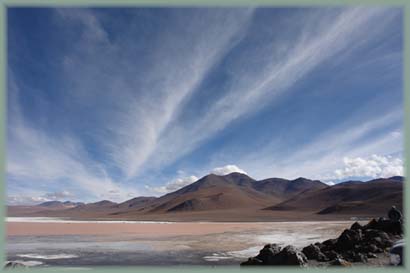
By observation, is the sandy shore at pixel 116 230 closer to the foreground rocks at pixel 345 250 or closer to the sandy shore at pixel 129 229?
the sandy shore at pixel 129 229

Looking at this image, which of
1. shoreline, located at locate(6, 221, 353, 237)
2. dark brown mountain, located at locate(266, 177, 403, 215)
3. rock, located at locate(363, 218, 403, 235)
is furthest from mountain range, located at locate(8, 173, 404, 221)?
rock, located at locate(363, 218, 403, 235)

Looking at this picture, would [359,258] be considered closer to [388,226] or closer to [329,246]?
[329,246]

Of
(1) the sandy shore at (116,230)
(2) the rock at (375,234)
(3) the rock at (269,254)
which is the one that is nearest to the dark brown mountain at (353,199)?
(1) the sandy shore at (116,230)

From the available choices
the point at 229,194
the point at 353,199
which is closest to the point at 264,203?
the point at 229,194

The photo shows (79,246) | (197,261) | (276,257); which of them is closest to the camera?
(276,257)

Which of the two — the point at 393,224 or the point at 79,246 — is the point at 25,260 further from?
the point at 393,224

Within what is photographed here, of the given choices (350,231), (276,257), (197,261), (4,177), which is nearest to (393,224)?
(350,231)
